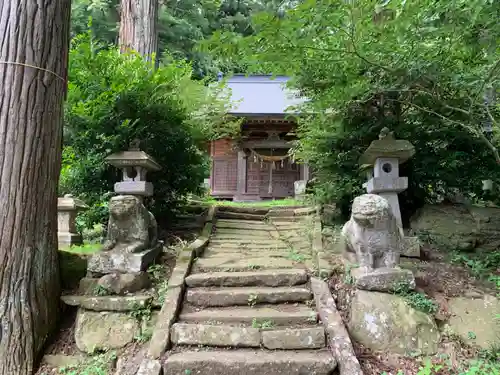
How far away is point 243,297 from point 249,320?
37 cm

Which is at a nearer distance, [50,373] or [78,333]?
[50,373]

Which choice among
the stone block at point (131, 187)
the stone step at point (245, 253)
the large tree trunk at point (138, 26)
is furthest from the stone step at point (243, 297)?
the large tree trunk at point (138, 26)

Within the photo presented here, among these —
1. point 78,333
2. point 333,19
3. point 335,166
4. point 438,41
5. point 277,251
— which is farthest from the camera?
point 335,166

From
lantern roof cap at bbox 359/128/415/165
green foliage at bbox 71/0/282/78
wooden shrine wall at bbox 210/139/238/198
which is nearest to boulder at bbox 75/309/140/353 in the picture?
lantern roof cap at bbox 359/128/415/165

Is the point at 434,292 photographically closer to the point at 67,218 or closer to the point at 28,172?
the point at 28,172

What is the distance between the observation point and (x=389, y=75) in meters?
4.66

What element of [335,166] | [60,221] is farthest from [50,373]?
[335,166]

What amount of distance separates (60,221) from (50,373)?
2978 millimetres

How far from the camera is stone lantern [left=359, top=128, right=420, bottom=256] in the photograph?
5062mm

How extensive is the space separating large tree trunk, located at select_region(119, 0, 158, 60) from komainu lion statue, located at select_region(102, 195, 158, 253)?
4.67 meters

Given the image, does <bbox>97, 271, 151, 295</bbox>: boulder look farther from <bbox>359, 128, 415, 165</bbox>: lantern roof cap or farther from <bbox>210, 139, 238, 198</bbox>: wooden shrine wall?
<bbox>210, 139, 238, 198</bbox>: wooden shrine wall

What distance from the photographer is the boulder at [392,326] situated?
11.0 ft

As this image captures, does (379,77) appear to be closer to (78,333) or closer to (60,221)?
(78,333)

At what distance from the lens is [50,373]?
3354 mm
